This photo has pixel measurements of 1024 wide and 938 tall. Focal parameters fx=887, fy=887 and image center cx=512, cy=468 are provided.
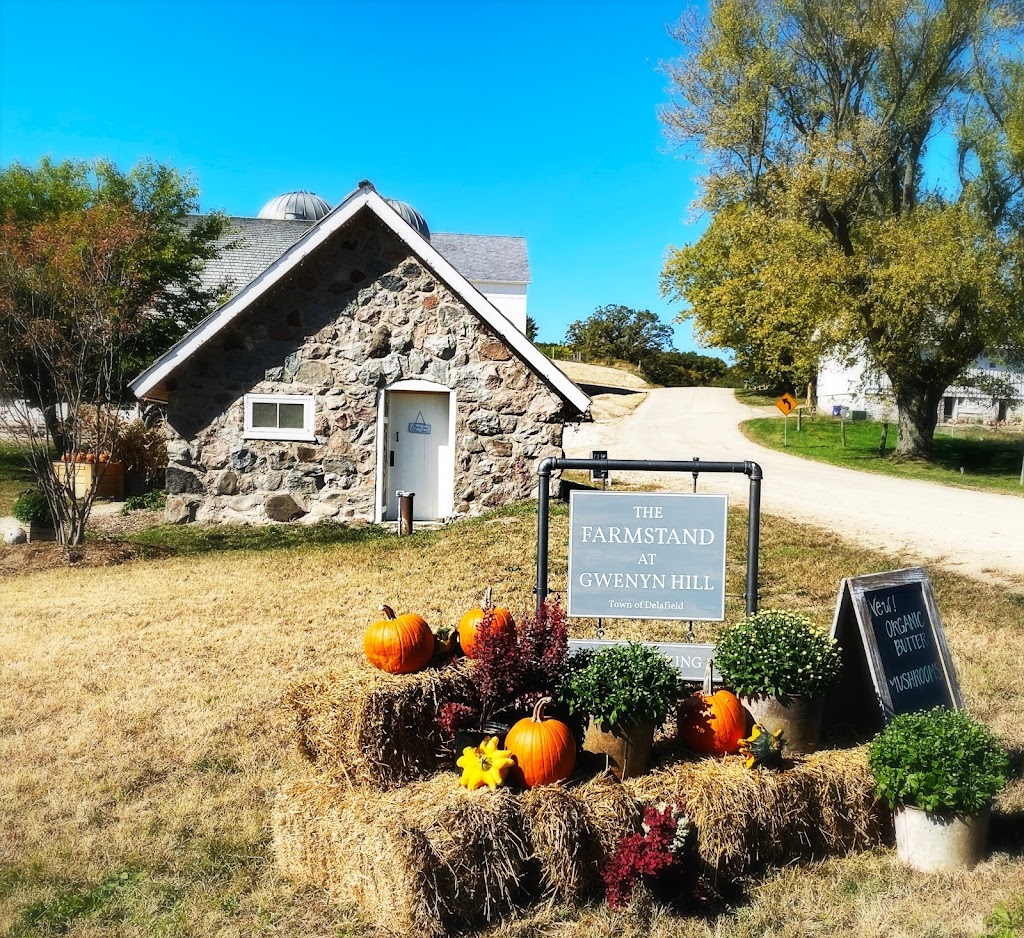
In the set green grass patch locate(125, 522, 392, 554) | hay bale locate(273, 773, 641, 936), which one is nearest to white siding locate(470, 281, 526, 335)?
green grass patch locate(125, 522, 392, 554)

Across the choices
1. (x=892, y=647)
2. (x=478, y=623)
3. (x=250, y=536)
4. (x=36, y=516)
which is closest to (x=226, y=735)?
(x=478, y=623)

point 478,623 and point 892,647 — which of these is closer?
point 478,623

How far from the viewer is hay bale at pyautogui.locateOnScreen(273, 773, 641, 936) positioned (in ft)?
11.8

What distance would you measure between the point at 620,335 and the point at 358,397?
50723 millimetres

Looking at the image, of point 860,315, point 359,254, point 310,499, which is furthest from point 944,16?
point 310,499

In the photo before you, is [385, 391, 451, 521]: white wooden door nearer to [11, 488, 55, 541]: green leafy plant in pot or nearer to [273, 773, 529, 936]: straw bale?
[11, 488, 55, 541]: green leafy plant in pot

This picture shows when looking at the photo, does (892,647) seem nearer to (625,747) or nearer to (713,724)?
(713,724)

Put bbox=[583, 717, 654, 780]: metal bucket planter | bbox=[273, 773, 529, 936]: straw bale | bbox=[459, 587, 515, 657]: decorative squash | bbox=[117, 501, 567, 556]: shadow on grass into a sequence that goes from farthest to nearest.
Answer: bbox=[117, 501, 567, 556]: shadow on grass
bbox=[459, 587, 515, 657]: decorative squash
bbox=[583, 717, 654, 780]: metal bucket planter
bbox=[273, 773, 529, 936]: straw bale

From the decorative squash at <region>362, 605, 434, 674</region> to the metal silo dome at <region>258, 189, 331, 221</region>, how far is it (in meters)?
35.5

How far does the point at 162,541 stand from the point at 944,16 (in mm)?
24730

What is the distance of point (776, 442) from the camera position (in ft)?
99.6

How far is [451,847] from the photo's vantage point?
363 centimetres

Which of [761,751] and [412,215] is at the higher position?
[412,215]

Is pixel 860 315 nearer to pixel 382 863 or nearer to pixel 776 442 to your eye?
pixel 776 442
